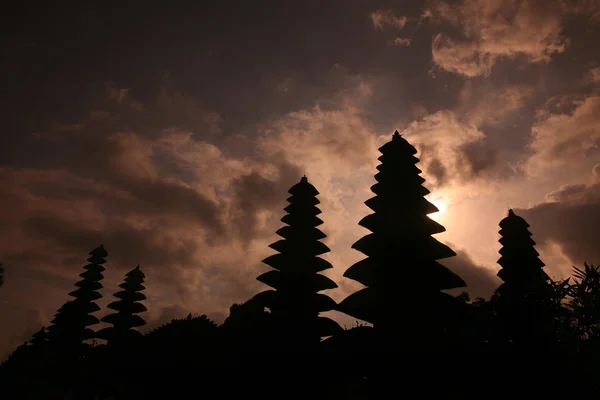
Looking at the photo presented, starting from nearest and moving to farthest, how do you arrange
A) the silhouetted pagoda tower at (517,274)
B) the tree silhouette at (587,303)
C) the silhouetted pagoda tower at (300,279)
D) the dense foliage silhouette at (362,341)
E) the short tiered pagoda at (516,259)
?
the tree silhouette at (587,303), the dense foliage silhouette at (362,341), the silhouetted pagoda tower at (300,279), the silhouetted pagoda tower at (517,274), the short tiered pagoda at (516,259)

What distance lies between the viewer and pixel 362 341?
43.5 feet

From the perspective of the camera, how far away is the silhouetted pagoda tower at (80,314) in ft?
105

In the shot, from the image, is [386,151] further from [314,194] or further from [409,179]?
[314,194]

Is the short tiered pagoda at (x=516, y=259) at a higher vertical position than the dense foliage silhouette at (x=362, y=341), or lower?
higher

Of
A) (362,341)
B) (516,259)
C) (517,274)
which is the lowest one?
(362,341)

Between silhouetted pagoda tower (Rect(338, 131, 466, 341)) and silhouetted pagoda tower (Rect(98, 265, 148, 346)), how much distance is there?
75.5 ft

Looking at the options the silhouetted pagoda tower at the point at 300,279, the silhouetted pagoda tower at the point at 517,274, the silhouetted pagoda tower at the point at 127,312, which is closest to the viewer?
the silhouetted pagoda tower at the point at 300,279

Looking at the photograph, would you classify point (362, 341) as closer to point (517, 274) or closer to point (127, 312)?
point (517, 274)

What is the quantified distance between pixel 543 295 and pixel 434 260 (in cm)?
702

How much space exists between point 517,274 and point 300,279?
1352 centimetres

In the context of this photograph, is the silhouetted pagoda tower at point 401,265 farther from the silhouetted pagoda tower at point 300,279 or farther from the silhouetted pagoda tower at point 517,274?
the silhouetted pagoda tower at point 517,274

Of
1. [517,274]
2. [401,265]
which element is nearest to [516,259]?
[517,274]

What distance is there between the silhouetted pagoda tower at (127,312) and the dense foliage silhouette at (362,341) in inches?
448

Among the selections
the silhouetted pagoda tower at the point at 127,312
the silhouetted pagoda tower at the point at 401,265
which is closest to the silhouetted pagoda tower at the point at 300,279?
the silhouetted pagoda tower at the point at 401,265
